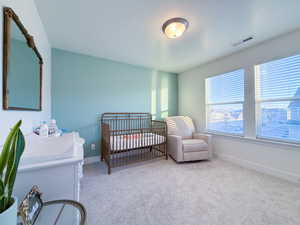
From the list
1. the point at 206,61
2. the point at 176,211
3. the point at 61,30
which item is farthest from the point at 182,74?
the point at 176,211

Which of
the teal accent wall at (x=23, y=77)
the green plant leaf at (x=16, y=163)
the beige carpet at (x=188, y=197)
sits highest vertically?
the teal accent wall at (x=23, y=77)

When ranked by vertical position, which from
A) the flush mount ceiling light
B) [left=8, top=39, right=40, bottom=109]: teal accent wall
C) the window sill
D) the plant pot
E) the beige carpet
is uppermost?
the flush mount ceiling light

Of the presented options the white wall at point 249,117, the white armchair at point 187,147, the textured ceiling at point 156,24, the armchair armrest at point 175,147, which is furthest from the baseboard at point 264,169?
the textured ceiling at point 156,24

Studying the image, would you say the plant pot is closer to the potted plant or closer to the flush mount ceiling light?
the potted plant

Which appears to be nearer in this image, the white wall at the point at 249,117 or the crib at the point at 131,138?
the white wall at the point at 249,117

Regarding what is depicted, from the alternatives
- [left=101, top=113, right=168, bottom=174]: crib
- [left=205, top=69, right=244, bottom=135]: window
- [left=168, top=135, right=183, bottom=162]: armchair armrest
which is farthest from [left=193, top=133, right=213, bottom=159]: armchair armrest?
[left=101, top=113, right=168, bottom=174]: crib

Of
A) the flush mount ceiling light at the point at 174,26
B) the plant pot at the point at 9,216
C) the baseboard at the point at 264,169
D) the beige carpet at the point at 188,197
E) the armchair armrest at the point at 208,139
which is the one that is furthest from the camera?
the armchair armrest at the point at 208,139

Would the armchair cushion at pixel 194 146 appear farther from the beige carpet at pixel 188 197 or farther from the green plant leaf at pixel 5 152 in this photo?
the green plant leaf at pixel 5 152

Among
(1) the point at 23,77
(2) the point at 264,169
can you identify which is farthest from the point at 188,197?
(1) the point at 23,77

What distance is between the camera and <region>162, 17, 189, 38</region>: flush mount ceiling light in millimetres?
1648

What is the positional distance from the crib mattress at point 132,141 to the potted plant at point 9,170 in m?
1.80

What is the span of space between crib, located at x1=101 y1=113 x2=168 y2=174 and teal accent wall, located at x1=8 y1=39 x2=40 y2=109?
47.7 inches

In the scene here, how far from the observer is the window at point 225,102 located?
264 centimetres

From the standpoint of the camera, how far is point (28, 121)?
130cm
